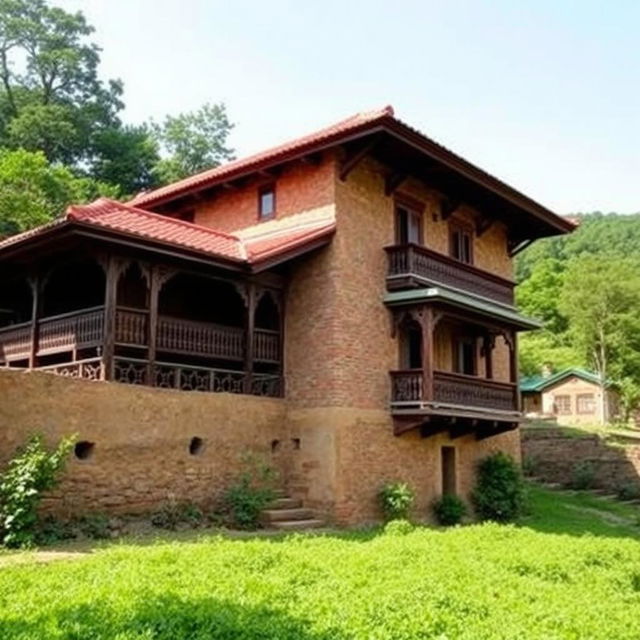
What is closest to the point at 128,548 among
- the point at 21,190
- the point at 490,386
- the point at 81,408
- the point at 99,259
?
the point at 81,408

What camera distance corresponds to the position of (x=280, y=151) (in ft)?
55.6

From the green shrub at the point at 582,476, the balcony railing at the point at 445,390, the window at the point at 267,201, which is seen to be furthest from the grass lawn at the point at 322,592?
the green shrub at the point at 582,476

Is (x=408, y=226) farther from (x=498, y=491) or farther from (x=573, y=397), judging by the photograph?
(x=573, y=397)

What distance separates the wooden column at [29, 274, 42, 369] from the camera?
51.6ft

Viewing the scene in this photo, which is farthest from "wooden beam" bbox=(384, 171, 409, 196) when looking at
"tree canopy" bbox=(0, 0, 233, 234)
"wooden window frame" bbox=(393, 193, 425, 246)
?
"tree canopy" bbox=(0, 0, 233, 234)

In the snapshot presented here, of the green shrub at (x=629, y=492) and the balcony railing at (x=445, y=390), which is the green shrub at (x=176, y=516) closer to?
the balcony railing at (x=445, y=390)

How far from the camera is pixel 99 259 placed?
1413 centimetres

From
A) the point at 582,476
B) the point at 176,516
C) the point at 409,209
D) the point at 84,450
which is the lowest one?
the point at 176,516

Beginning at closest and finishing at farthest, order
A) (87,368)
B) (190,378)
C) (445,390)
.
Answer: (87,368) → (190,378) → (445,390)

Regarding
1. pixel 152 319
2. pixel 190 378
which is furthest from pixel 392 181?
pixel 152 319

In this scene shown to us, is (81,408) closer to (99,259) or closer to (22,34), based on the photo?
(99,259)

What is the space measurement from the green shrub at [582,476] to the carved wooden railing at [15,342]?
19.1m

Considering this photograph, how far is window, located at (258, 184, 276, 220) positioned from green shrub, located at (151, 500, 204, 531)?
729cm

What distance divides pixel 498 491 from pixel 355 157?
30.6ft
